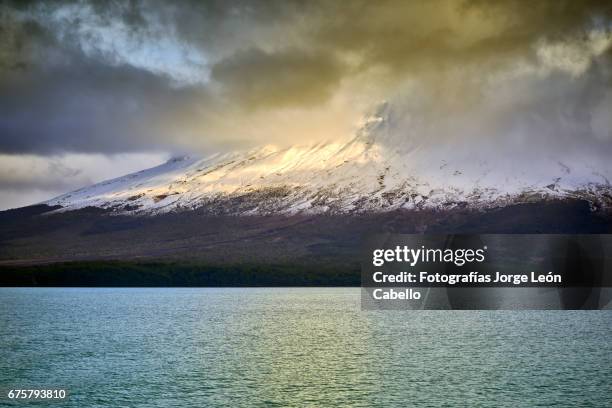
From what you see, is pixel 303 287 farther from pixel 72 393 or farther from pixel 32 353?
pixel 72 393

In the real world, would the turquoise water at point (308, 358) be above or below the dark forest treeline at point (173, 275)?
below

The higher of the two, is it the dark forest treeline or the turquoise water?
the dark forest treeline

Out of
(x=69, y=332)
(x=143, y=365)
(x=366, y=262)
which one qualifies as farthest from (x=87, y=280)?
(x=143, y=365)

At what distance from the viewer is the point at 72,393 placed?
155 ft

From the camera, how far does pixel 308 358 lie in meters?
61.2

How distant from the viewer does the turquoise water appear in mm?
46750

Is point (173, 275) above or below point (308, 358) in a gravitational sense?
above

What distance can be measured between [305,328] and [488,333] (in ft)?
57.4

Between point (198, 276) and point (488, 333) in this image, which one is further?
point (198, 276)

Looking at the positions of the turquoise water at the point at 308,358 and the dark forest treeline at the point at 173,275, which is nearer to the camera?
the turquoise water at the point at 308,358

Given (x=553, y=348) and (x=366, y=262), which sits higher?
(x=366, y=262)

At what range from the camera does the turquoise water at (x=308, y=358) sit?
46750 millimetres

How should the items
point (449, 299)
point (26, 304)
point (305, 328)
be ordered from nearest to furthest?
point (305, 328) → point (26, 304) → point (449, 299)

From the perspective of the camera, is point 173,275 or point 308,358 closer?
point 308,358
